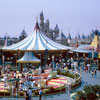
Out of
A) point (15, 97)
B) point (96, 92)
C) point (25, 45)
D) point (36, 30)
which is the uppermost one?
point (36, 30)

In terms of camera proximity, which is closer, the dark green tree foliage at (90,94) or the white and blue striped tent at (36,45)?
the dark green tree foliage at (90,94)

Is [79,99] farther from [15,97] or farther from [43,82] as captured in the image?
[43,82]

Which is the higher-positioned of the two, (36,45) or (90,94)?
(36,45)

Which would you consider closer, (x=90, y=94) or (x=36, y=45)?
(x=90, y=94)

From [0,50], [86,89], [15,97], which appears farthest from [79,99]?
[0,50]

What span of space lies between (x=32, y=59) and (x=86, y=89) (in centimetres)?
1321

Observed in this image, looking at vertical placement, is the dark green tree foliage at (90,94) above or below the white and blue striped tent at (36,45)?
below

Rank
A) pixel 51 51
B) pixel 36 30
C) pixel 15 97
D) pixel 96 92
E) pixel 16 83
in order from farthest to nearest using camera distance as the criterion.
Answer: pixel 36 30 < pixel 51 51 < pixel 16 83 < pixel 15 97 < pixel 96 92

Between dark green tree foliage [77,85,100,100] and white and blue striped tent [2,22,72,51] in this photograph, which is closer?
dark green tree foliage [77,85,100,100]

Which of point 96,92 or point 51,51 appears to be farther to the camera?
point 51,51

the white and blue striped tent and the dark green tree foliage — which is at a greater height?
the white and blue striped tent

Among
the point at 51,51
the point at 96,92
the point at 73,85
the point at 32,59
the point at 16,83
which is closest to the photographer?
the point at 96,92

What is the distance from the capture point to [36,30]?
29703 mm

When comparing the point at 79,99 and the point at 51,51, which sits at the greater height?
the point at 51,51
